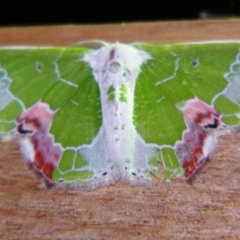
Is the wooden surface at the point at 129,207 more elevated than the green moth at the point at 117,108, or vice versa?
the green moth at the point at 117,108

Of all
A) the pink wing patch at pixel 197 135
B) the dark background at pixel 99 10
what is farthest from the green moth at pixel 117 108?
the dark background at pixel 99 10

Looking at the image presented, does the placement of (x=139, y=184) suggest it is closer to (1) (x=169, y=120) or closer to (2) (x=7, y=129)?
(1) (x=169, y=120)

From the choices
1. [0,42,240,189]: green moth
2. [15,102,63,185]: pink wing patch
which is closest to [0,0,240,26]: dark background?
[0,42,240,189]: green moth

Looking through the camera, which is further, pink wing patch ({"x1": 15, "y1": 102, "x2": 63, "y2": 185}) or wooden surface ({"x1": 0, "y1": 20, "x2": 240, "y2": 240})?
pink wing patch ({"x1": 15, "y1": 102, "x2": 63, "y2": 185})

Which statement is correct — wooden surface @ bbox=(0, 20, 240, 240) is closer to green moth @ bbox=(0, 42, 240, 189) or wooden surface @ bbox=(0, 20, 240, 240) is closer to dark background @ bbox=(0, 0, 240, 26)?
green moth @ bbox=(0, 42, 240, 189)

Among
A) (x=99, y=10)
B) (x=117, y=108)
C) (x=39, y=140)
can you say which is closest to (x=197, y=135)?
(x=117, y=108)

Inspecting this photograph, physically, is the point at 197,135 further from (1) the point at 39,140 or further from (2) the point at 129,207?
(1) the point at 39,140

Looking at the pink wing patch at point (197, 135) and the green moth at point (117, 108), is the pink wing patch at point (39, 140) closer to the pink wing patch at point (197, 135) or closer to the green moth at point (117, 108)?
the green moth at point (117, 108)
